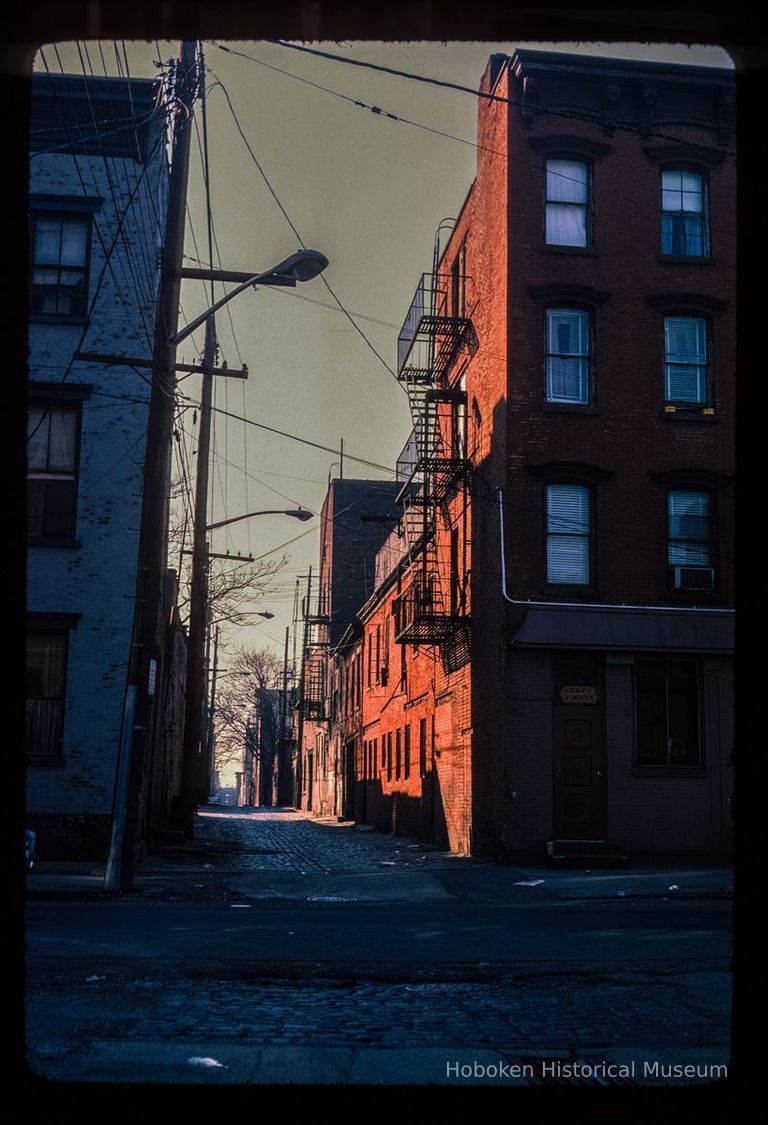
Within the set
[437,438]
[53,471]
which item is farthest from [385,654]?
[53,471]

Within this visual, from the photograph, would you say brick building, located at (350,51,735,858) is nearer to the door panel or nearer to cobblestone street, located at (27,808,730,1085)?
the door panel

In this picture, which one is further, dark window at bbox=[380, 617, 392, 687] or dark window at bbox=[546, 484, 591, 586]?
dark window at bbox=[380, 617, 392, 687]

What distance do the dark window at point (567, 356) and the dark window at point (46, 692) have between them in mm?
9999

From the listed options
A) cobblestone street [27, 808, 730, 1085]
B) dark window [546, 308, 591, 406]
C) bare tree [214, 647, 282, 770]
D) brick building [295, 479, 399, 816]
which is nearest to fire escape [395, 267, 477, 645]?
dark window [546, 308, 591, 406]

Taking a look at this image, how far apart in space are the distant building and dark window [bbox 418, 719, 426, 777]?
5847 millimetres

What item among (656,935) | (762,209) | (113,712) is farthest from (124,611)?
(762,209)

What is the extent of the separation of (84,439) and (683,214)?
486 inches

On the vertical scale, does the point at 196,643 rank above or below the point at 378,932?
above

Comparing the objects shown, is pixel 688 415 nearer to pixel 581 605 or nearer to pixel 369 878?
pixel 581 605

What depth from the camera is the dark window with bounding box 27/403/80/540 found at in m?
19.1

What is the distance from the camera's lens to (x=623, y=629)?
2158 cm

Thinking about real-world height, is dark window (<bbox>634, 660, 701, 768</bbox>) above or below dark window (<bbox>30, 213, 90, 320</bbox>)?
below

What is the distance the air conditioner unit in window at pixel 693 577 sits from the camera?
22.3 m
